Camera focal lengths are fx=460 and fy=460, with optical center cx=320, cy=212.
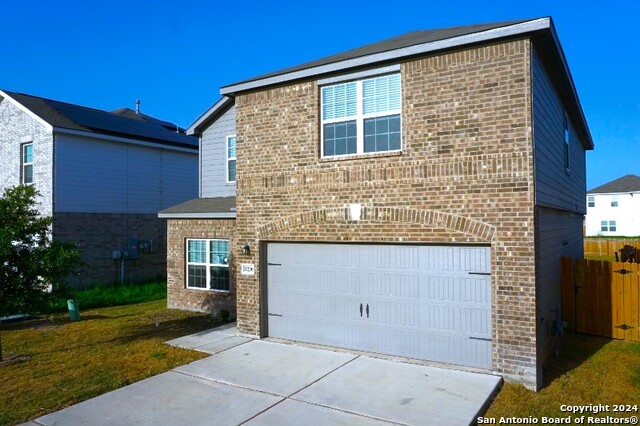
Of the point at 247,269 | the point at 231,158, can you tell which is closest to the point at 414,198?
the point at 247,269

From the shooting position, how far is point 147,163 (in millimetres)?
20109

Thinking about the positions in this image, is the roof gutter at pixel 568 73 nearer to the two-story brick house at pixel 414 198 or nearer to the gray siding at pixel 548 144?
the two-story brick house at pixel 414 198

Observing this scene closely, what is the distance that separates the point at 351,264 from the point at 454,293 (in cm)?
203

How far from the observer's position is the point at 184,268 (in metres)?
13.9

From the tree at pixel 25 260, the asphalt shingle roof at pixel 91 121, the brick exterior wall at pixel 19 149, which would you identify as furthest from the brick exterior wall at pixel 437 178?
the asphalt shingle roof at pixel 91 121

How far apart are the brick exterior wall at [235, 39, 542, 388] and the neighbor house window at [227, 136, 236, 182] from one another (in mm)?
4342

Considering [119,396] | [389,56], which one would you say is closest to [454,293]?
[389,56]

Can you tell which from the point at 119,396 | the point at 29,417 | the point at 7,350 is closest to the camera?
the point at 29,417

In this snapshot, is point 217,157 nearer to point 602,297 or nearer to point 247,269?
point 247,269

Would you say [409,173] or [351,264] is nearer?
[409,173]

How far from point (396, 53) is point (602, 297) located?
7197 millimetres

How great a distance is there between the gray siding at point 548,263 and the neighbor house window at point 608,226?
146 feet

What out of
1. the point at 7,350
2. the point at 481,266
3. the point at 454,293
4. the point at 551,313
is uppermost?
the point at 481,266

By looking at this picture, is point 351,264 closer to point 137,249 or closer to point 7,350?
point 7,350
